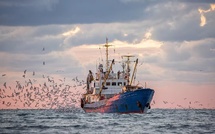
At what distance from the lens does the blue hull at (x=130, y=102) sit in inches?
4656

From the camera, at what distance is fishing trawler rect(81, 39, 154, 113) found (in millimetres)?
119812

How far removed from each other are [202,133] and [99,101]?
6348 cm

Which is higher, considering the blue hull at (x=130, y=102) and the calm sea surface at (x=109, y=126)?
the blue hull at (x=130, y=102)

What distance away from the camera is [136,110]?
124625 millimetres

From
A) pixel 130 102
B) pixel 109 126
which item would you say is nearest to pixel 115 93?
pixel 130 102

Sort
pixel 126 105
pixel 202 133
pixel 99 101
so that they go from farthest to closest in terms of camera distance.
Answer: pixel 99 101 < pixel 126 105 < pixel 202 133

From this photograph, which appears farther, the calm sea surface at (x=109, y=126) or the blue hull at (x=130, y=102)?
the blue hull at (x=130, y=102)

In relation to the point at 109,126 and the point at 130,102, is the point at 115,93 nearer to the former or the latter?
the point at 130,102

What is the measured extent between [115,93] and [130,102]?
14215 mm

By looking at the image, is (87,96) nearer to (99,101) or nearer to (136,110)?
(99,101)

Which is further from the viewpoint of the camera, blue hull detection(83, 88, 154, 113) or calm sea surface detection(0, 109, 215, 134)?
blue hull detection(83, 88, 154, 113)

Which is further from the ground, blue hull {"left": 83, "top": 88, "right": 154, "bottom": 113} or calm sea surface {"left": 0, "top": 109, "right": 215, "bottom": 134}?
blue hull {"left": 83, "top": 88, "right": 154, "bottom": 113}

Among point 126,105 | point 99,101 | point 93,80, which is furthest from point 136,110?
point 93,80

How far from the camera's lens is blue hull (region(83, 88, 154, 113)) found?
11825 cm
